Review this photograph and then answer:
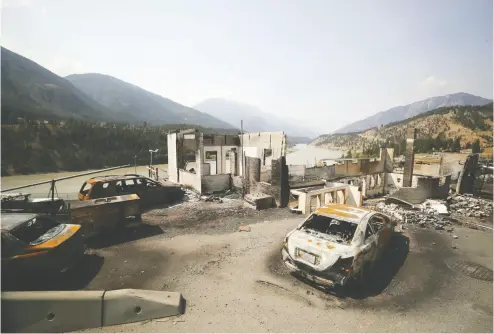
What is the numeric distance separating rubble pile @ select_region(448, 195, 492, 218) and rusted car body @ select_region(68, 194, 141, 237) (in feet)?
49.1

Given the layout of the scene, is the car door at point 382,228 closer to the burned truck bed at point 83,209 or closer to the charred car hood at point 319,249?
the charred car hood at point 319,249

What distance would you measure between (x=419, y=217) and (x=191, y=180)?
12.4m

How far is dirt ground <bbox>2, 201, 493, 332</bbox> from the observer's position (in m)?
4.45

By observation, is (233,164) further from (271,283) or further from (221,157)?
(271,283)

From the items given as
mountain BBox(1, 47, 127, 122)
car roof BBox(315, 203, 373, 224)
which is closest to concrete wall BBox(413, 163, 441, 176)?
car roof BBox(315, 203, 373, 224)

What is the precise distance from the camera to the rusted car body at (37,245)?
4.70 m

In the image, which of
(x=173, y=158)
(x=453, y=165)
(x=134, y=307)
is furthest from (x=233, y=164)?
(x=453, y=165)

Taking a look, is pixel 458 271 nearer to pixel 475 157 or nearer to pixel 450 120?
pixel 475 157

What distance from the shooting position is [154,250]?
289 inches

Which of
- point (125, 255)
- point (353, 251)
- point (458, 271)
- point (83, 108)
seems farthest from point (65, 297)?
point (83, 108)

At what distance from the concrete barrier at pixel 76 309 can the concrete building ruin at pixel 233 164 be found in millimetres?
7999

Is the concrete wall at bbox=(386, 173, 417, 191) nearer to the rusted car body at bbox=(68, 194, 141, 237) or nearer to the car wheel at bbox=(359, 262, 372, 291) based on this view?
the car wheel at bbox=(359, 262, 372, 291)

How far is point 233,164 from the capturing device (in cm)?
1833

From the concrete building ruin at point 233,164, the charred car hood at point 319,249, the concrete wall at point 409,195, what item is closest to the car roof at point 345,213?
the charred car hood at point 319,249
